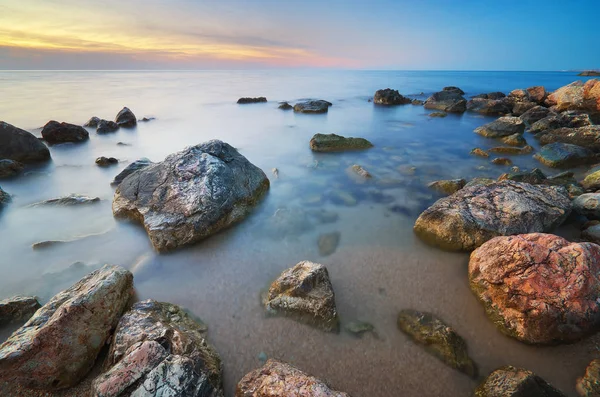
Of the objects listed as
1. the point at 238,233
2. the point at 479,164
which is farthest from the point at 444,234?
the point at 479,164

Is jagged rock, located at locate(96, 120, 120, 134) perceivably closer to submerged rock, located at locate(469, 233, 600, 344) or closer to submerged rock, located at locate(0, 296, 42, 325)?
submerged rock, located at locate(0, 296, 42, 325)

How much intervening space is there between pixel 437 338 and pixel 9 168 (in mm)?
11537

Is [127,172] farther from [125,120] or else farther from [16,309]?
[125,120]

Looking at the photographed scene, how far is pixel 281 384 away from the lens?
2.39 m

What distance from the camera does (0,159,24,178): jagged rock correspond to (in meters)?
8.03

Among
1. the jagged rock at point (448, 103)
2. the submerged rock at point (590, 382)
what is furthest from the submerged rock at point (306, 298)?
the jagged rock at point (448, 103)

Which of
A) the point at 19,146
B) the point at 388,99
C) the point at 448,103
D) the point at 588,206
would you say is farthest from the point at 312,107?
the point at 588,206

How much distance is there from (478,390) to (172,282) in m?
3.97

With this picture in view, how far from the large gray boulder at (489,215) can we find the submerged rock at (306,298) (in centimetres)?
243

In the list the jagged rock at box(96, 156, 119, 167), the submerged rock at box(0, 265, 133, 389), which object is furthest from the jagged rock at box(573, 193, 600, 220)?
the jagged rock at box(96, 156, 119, 167)

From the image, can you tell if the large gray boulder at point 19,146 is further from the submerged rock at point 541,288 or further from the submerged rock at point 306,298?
the submerged rock at point 541,288

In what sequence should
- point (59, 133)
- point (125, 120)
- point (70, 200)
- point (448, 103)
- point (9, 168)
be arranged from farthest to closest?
point (448, 103), point (125, 120), point (59, 133), point (9, 168), point (70, 200)

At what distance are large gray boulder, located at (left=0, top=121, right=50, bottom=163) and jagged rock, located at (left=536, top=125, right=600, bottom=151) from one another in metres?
19.3

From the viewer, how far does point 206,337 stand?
11.0ft
